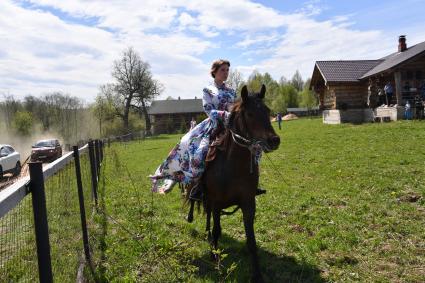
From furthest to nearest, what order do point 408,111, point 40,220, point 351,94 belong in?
point 351,94 < point 408,111 < point 40,220

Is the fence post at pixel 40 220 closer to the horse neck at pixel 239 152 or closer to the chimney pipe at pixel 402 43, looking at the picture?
the horse neck at pixel 239 152

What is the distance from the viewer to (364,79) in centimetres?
2861

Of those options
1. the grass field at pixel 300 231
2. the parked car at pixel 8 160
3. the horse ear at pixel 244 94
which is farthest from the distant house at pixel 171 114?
the horse ear at pixel 244 94

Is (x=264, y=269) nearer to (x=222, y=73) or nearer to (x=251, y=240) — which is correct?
(x=251, y=240)

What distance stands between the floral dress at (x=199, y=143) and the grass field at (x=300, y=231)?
1.01m

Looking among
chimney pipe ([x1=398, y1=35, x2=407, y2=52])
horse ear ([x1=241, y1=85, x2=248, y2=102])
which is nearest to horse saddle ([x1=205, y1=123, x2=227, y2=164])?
horse ear ([x1=241, y1=85, x2=248, y2=102])

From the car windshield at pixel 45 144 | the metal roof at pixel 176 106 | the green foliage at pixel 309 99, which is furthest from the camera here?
the green foliage at pixel 309 99

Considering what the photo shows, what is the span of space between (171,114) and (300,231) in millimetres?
65994

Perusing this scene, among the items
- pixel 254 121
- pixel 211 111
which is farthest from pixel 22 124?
pixel 254 121

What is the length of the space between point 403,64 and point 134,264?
2506 cm

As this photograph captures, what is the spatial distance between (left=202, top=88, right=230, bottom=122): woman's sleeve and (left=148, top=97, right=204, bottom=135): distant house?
6261 cm

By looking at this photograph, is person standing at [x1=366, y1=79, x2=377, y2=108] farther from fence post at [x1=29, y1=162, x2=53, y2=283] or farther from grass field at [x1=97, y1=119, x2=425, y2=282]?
fence post at [x1=29, y1=162, x2=53, y2=283]

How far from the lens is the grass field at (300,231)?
4742 millimetres

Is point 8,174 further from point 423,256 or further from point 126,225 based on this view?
point 423,256
